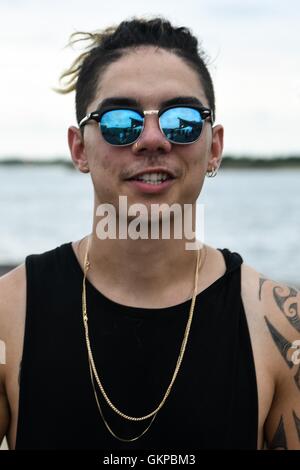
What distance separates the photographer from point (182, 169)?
11.2 ft

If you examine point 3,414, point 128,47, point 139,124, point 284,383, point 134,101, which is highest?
point 128,47

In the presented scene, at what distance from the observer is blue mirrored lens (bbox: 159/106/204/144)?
3.37 metres

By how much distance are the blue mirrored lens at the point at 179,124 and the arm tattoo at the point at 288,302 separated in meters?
0.81

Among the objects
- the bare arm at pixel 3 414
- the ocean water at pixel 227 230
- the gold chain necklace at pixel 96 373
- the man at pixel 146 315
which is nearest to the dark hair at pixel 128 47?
the man at pixel 146 315

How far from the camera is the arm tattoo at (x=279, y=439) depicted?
354 centimetres

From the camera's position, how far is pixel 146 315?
3.57 metres

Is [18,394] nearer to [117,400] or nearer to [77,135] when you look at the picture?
[117,400]

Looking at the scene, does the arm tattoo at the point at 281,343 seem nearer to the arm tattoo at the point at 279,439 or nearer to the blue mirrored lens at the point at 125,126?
the arm tattoo at the point at 279,439

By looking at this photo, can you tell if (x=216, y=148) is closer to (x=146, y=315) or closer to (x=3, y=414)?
(x=146, y=315)

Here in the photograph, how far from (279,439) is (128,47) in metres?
1.86

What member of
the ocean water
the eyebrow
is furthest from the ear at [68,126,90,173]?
the ocean water

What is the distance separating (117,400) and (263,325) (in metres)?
0.72

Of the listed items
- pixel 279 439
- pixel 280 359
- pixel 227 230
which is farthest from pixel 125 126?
pixel 227 230
